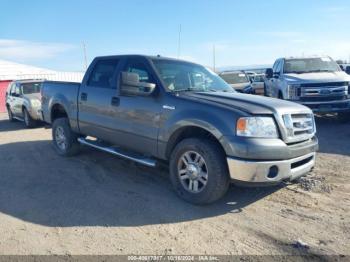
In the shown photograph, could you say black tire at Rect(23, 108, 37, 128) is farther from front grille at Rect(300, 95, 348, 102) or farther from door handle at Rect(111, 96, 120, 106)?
front grille at Rect(300, 95, 348, 102)

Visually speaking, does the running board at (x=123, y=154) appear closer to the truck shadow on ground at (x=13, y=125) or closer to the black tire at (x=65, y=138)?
the black tire at (x=65, y=138)

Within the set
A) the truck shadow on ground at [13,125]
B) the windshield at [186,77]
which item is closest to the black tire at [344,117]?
the windshield at [186,77]

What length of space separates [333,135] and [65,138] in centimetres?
652

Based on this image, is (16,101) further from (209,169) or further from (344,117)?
(344,117)

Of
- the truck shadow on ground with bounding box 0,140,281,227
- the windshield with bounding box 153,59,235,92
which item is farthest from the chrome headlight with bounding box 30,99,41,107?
the windshield with bounding box 153,59,235,92

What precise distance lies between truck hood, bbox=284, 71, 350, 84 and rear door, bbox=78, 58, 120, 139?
6.19m

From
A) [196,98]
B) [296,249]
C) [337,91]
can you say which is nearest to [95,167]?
[196,98]

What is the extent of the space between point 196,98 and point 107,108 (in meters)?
1.80

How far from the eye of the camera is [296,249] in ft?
10.7

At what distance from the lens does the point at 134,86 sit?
470 centimetres

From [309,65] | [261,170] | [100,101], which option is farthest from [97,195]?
[309,65]

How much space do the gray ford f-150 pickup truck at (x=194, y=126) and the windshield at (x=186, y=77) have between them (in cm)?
2

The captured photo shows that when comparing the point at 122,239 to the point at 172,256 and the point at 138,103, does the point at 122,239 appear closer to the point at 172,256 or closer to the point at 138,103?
the point at 172,256

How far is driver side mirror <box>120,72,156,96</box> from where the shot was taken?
15.3ft
